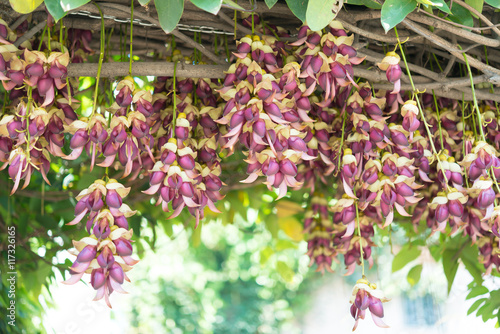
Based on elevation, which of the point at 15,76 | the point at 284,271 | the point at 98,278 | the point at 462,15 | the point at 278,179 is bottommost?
the point at 284,271

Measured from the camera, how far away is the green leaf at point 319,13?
47 centimetres

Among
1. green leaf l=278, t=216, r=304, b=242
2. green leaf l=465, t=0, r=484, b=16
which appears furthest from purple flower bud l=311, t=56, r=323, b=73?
green leaf l=278, t=216, r=304, b=242

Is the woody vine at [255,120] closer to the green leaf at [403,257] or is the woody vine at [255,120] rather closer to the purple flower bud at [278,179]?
the purple flower bud at [278,179]

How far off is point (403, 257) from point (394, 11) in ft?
2.64

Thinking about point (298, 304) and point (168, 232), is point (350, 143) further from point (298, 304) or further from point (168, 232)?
point (298, 304)

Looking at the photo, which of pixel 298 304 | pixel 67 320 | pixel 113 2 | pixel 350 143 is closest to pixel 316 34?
pixel 350 143

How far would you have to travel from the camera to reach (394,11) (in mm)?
483

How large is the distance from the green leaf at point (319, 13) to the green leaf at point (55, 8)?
238 mm

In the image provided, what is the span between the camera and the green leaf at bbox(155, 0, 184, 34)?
1.52ft

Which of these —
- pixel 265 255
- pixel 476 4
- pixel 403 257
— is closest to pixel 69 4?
pixel 476 4

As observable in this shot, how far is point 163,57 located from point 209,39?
0.53ft

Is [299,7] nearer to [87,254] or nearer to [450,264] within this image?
[87,254]

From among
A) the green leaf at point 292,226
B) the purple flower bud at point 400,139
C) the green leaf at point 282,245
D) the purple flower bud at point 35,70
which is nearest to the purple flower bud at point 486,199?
the purple flower bud at point 400,139

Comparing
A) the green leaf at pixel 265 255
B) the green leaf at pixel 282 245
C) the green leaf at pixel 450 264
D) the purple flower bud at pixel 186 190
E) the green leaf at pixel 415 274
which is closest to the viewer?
the purple flower bud at pixel 186 190
